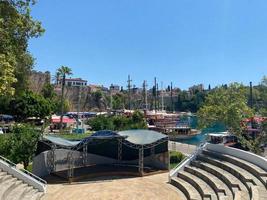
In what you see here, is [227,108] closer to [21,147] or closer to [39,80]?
[21,147]

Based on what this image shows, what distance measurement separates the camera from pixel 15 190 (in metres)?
17.9

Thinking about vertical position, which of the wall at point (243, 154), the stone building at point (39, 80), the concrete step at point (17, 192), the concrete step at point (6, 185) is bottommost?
the concrete step at point (17, 192)

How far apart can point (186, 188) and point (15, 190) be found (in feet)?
32.5

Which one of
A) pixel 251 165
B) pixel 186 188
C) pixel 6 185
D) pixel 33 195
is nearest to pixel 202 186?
pixel 186 188

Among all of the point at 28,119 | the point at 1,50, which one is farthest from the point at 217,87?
the point at 28,119

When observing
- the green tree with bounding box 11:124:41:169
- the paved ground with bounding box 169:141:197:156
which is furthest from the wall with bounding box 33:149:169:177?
the paved ground with bounding box 169:141:197:156

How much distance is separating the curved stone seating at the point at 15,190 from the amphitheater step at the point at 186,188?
8.57 meters

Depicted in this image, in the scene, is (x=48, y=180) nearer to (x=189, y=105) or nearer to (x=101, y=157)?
(x=101, y=157)

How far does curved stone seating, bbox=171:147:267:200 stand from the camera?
1552 cm

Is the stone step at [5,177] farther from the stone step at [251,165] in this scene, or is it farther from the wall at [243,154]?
the wall at [243,154]

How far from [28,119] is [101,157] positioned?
4437 centimetres

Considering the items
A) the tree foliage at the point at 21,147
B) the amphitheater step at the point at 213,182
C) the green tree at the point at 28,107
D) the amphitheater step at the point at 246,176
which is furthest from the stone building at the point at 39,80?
Answer: the amphitheater step at the point at 246,176

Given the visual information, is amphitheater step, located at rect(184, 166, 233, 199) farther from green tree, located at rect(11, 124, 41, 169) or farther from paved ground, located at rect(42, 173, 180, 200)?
green tree, located at rect(11, 124, 41, 169)

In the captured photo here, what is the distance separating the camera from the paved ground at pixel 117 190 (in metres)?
19.1
